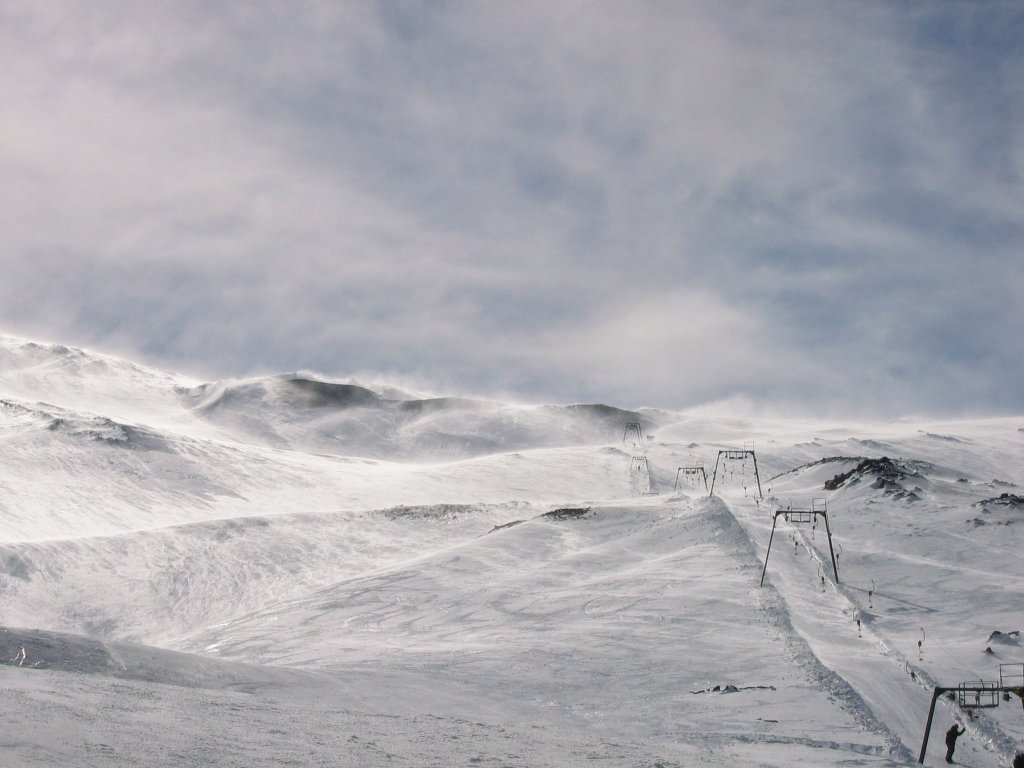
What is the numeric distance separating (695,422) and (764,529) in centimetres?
9733

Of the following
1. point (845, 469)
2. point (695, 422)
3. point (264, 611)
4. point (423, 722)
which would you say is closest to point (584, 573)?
point (264, 611)

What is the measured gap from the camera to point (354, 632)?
38.8 m

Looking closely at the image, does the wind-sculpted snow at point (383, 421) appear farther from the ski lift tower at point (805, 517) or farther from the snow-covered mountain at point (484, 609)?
the ski lift tower at point (805, 517)

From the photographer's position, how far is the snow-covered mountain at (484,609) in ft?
65.7

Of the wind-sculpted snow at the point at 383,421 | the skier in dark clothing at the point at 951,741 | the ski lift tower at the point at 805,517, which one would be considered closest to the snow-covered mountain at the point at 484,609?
the ski lift tower at the point at 805,517

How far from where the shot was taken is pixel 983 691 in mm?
25688

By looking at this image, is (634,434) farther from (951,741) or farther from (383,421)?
(951,741)

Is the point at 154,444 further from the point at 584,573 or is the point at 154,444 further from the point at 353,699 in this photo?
the point at 353,699

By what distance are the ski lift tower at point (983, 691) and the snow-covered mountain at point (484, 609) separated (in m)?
0.38

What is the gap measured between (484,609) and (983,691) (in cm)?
2035

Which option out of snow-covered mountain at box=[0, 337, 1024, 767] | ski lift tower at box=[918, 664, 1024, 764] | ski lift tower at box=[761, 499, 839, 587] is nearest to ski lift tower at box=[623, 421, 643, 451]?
snow-covered mountain at box=[0, 337, 1024, 767]

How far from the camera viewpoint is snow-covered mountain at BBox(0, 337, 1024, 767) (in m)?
20.0

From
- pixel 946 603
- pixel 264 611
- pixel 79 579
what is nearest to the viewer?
pixel 946 603

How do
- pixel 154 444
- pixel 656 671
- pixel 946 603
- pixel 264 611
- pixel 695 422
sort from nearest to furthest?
pixel 656 671 < pixel 946 603 < pixel 264 611 < pixel 154 444 < pixel 695 422
